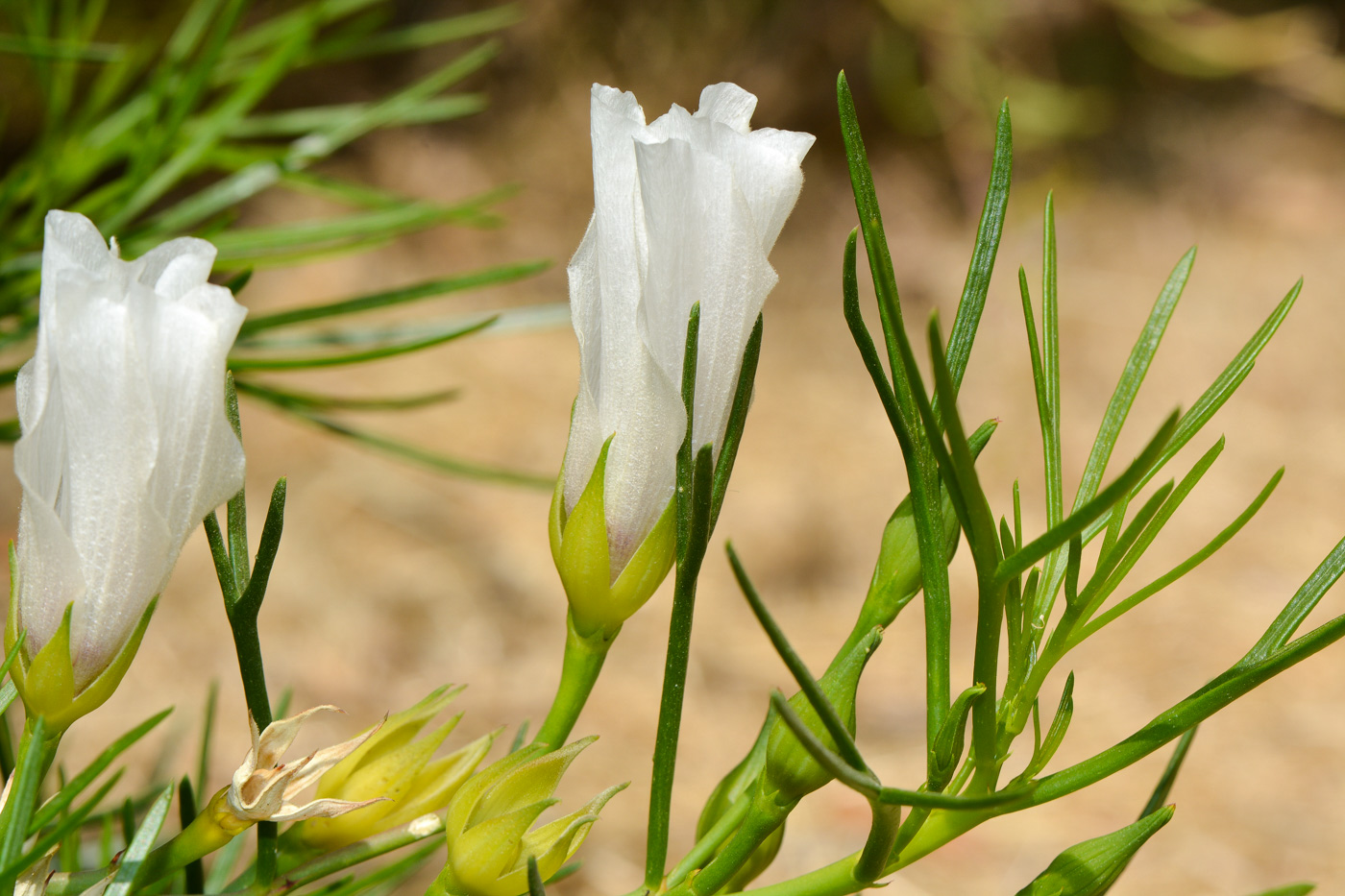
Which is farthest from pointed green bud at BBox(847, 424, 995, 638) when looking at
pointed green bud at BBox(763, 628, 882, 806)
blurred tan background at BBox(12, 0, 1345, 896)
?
blurred tan background at BBox(12, 0, 1345, 896)

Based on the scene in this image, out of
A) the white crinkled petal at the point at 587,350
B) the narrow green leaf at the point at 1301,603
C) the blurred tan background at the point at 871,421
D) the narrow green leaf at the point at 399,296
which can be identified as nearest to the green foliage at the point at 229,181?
the narrow green leaf at the point at 399,296

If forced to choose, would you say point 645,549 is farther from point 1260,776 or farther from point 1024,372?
point 1024,372

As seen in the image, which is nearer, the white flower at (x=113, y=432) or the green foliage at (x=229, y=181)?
the white flower at (x=113, y=432)

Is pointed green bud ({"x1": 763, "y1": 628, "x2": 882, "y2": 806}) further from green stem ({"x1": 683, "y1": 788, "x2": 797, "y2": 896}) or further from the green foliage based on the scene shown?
the green foliage

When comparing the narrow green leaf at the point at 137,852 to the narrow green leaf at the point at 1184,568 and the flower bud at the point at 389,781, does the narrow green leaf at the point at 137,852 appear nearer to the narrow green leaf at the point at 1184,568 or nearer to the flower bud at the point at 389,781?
the flower bud at the point at 389,781

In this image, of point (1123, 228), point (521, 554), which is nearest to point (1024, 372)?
point (1123, 228)

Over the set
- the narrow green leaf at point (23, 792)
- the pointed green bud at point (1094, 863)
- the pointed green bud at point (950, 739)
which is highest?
the pointed green bud at point (950, 739)
